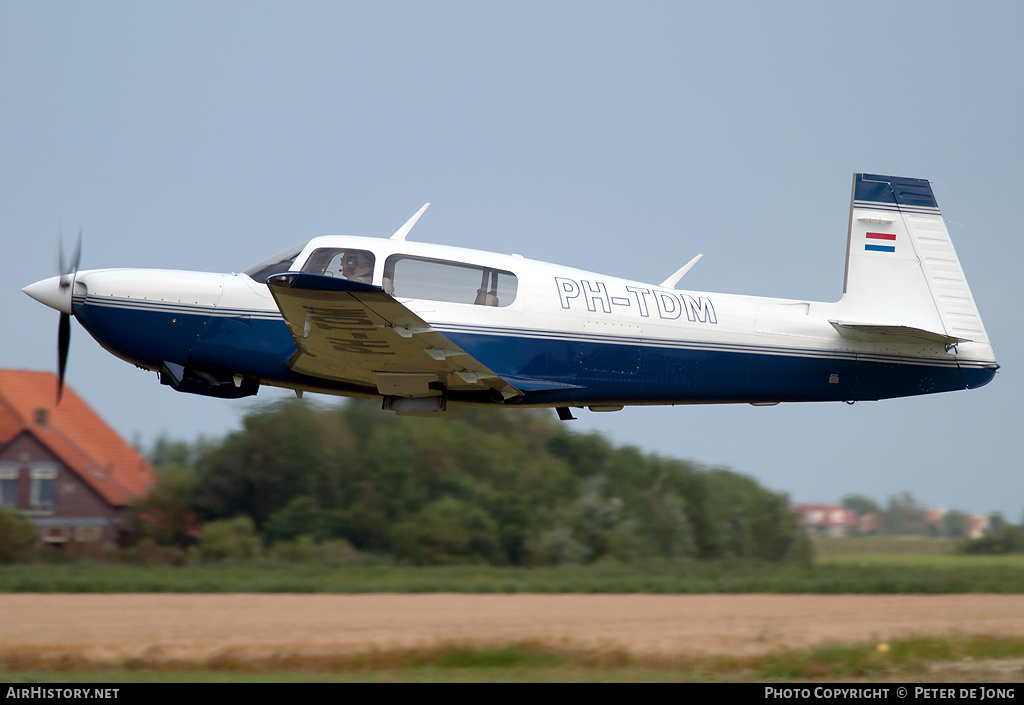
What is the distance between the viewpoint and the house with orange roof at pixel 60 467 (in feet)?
84.1

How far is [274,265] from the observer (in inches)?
364

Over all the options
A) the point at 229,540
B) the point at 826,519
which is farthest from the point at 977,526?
the point at 229,540

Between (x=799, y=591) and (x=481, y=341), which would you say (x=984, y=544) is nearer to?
(x=799, y=591)

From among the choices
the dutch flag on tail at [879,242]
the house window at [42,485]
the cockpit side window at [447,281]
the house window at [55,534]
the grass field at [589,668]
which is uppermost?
the dutch flag on tail at [879,242]

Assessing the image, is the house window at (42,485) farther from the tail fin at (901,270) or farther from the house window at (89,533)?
the tail fin at (901,270)

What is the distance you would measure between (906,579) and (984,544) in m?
5.26

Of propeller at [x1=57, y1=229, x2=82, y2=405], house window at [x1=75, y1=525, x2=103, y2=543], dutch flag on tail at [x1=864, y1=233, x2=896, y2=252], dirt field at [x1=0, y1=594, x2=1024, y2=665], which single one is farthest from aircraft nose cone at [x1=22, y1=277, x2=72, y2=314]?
house window at [x1=75, y1=525, x2=103, y2=543]

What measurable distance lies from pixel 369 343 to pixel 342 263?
2.69ft

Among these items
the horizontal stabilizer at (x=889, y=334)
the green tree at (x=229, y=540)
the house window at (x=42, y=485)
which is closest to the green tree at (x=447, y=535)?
the green tree at (x=229, y=540)

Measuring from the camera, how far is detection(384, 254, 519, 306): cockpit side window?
891 cm

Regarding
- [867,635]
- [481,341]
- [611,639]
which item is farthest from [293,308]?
[867,635]

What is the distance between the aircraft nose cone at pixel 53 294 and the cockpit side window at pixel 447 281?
3.14m

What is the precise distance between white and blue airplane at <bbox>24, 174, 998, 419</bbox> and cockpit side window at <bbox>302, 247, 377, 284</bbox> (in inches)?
0.6
